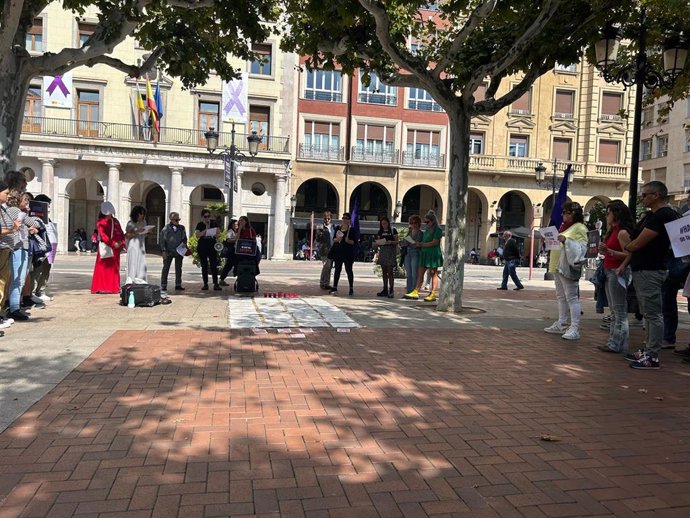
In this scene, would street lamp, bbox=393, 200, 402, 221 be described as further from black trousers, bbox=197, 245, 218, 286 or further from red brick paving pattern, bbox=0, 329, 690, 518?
red brick paving pattern, bbox=0, 329, 690, 518

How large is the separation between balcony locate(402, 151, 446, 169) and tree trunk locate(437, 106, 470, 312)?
27.2 meters

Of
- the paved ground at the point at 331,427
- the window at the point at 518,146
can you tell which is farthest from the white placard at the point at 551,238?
the window at the point at 518,146

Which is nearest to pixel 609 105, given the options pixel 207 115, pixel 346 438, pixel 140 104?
pixel 207 115

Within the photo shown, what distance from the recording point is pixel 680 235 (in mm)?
5297

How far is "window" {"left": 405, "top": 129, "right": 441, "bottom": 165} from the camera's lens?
3647cm

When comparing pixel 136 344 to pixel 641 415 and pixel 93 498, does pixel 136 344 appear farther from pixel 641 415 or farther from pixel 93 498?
pixel 641 415

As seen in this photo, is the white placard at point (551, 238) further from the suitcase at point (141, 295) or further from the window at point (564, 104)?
the window at point (564, 104)

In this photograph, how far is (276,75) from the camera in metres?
33.0

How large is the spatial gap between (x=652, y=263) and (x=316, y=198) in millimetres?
32837

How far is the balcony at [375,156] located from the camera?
117ft

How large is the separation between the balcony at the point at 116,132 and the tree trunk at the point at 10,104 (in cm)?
2299

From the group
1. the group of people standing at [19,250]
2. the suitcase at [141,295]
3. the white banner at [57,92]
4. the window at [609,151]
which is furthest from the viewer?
the window at [609,151]

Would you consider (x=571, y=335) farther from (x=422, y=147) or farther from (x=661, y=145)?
(x=661, y=145)

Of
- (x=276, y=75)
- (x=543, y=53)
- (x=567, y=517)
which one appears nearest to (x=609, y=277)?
(x=567, y=517)
